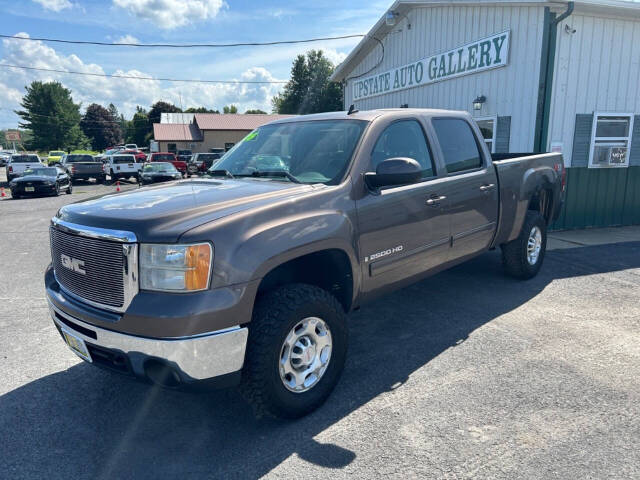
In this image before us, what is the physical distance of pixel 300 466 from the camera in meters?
2.63

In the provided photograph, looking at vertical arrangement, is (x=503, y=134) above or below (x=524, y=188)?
above

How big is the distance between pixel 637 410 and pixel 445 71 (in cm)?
965

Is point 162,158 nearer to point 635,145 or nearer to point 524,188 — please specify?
point 635,145

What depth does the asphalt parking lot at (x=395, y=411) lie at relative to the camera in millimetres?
2648

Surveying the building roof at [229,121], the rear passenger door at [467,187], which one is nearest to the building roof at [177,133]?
the building roof at [229,121]

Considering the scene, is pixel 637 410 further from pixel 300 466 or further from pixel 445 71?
pixel 445 71

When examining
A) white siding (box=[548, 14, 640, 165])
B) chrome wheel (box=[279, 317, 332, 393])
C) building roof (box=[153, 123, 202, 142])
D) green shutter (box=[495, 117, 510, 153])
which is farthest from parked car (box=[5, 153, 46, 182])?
chrome wheel (box=[279, 317, 332, 393])

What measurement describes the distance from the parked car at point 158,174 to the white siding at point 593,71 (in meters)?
14.6

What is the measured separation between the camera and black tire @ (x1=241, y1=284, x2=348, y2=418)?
275cm

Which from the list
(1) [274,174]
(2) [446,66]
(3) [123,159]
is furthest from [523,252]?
(3) [123,159]

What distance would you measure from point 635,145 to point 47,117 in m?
72.6

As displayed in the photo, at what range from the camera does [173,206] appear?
283 centimetres

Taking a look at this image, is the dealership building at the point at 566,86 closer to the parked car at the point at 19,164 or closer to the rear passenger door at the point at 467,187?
the rear passenger door at the point at 467,187

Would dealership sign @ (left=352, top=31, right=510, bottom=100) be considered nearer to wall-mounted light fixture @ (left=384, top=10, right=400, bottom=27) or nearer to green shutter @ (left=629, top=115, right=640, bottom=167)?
wall-mounted light fixture @ (left=384, top=10, right=400, bottom=27)
